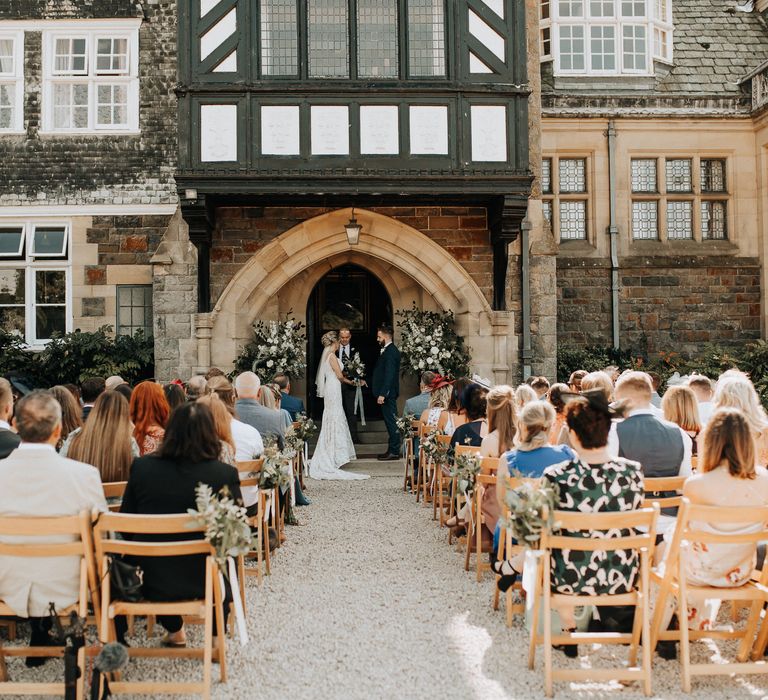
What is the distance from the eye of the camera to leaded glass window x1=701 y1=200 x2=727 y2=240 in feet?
48.1

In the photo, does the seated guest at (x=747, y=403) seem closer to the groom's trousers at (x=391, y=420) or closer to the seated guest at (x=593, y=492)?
the seated guest at (x=593, y=492)

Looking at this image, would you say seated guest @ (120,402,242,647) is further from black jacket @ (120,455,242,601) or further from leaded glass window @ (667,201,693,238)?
leaded glass window @ (667,201,693,238)

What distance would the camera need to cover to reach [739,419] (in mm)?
4195

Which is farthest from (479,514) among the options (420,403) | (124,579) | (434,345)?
(434,345)

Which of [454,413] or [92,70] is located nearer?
[454,413]

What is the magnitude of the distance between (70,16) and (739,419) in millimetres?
12587

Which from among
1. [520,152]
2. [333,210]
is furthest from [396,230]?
[520,152]

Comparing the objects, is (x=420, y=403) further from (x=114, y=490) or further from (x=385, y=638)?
(x=114, y=490)

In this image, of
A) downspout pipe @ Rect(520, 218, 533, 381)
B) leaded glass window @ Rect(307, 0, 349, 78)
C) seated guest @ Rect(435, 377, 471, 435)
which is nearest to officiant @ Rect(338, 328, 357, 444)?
downspout pipe @ Rect(520, 218, 533, 381)

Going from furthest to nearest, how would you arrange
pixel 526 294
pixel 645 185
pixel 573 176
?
pixel 645 185 < pixel 573 176 < pixel 526 294

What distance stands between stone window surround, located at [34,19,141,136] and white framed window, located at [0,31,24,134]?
24 cm

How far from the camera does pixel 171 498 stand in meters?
4.13

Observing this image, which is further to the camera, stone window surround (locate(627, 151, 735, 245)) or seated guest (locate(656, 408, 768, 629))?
stone window surround (locate(627, 151, 735, 245))

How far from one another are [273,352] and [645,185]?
7.62 metres
